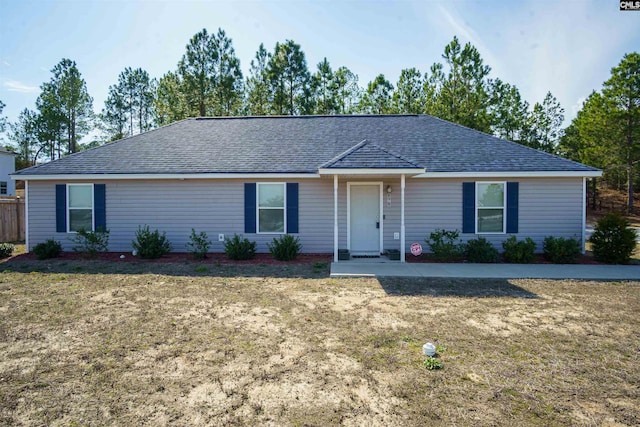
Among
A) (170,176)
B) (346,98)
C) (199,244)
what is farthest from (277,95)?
(199,244)

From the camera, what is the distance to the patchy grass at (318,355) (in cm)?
285

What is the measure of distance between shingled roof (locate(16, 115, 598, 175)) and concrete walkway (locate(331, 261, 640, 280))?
265cm

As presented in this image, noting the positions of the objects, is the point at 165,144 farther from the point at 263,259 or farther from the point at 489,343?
the point at 489,343

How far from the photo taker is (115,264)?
938 centimetres

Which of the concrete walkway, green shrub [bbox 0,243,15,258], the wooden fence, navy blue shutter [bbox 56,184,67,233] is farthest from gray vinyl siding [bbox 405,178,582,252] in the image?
the wooden fence

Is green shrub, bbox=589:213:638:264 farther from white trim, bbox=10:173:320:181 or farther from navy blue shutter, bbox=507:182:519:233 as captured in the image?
white trim, bbox=10:173:320:181

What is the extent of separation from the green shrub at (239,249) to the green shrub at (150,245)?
1959mm

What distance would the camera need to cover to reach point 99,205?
1078 cm

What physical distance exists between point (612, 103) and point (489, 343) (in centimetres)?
2922

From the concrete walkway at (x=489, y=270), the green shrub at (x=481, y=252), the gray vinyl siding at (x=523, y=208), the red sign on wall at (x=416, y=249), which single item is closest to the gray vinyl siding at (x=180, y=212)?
the concrete walkway at (x=489, y=270)

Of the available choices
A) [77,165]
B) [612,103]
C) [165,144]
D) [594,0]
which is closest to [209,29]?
[165,144]

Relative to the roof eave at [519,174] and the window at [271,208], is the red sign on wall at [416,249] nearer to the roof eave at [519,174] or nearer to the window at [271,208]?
the roof eave at [519,174]

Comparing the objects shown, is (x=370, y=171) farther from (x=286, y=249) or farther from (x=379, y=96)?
(x=379, y=96)

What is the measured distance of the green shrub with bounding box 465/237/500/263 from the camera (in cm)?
942
